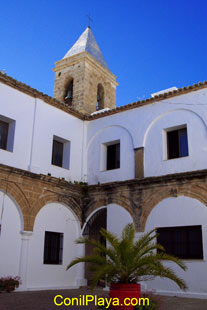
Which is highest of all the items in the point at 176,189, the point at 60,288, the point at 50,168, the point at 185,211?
the point at 50,168

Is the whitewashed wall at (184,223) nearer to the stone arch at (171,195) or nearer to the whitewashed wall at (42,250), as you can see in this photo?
the stone arch at (171,195)

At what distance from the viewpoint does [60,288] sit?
12.9m

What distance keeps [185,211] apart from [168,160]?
202cm

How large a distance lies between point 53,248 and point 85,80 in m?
9.40


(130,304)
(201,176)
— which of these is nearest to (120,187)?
(201,176)

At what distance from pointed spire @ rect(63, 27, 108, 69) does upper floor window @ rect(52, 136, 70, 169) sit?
7314 mm

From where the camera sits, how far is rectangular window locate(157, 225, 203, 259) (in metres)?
11.4

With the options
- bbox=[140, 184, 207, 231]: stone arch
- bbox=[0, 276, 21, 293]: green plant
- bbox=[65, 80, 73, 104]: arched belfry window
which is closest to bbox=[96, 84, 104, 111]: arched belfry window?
bbox=[65, 80, 73, 104]: arched belfry window

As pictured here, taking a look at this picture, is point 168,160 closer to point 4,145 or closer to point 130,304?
point 4,145

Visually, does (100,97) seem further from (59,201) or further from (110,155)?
(59,201)

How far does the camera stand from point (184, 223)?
11836mm

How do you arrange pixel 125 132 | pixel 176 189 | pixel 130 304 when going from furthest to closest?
1. pixel 125 132
2. pixel 176 189
3. pixel 130 304

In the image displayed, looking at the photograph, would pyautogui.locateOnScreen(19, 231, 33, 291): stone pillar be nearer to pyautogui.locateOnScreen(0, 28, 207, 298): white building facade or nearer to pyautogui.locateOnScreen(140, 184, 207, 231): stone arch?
pyautogui.locateOnScreen(0, 28, 207, 298): white building facade

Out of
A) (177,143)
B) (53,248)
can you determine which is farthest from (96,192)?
(177,143)
